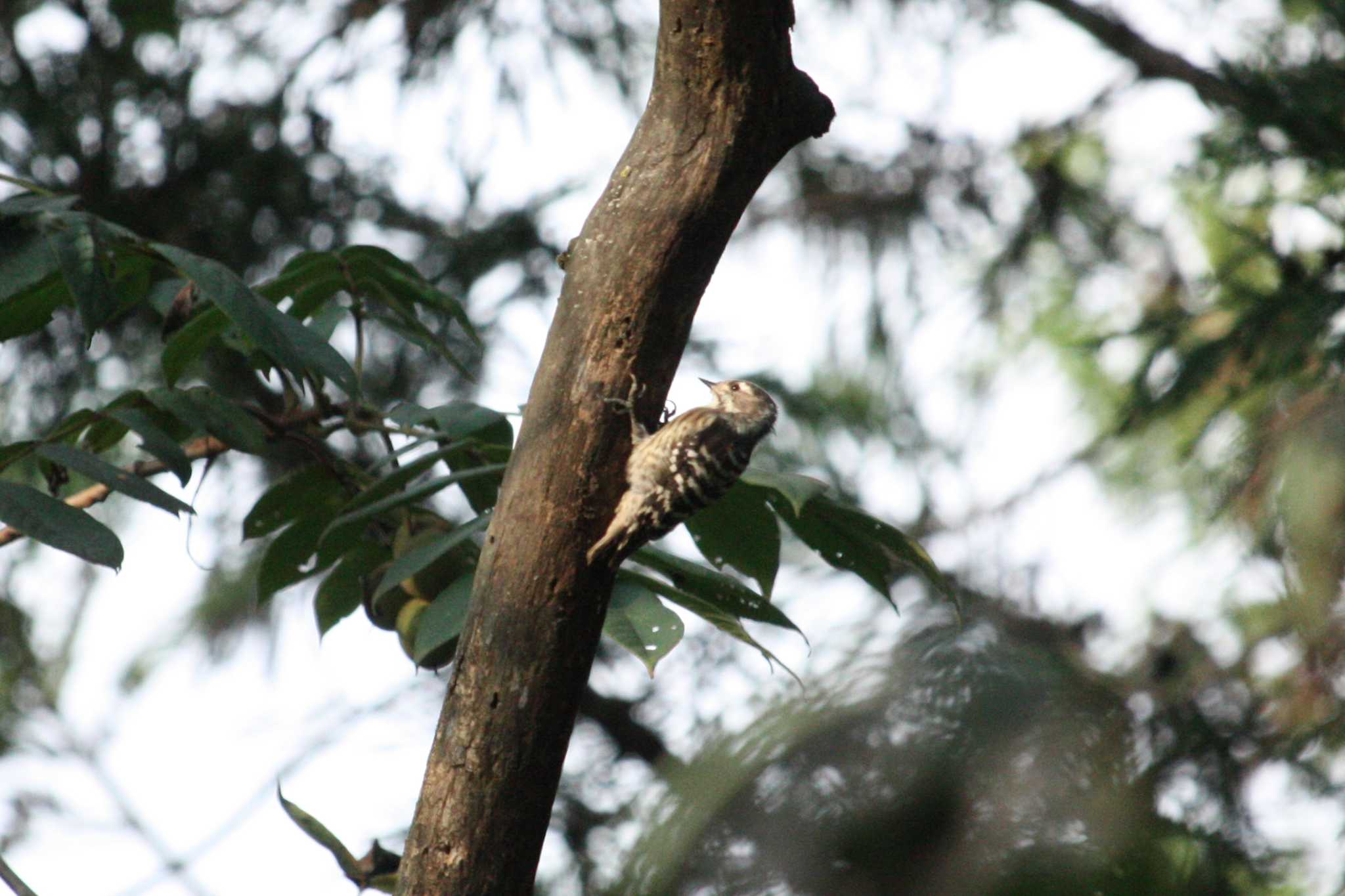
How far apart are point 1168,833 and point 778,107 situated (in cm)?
118

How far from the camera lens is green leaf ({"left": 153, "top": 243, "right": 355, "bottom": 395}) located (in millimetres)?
2229

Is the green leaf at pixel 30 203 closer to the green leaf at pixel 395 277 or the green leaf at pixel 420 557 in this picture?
the green leaf at pixel 395 277

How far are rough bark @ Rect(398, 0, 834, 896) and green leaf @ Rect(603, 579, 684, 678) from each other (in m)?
0.04

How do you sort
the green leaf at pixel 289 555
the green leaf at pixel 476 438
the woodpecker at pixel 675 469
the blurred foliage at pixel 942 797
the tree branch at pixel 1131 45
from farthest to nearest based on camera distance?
the tree branch at pixel 1131 45 < the green leaf at pixel 289 555 < the green leaf at pixel 476 438 < the woodpecker at pixel 675 469 < the blurred foliage at pixel 942 797

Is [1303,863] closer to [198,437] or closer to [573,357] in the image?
[573,357]

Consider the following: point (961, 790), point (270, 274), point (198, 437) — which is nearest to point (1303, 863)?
point (961, 790)

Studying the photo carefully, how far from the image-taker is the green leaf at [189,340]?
8.41ft

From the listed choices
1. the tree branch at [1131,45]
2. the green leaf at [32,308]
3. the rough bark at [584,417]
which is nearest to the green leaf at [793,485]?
the rough bark at [584,417]

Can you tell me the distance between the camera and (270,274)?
15.0ft

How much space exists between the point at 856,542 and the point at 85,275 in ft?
4.56

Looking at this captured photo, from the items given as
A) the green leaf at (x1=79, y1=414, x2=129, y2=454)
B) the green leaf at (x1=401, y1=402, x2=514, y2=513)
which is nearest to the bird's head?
the green leaf at (x1=401, y1=402, x2=514, y2=513)

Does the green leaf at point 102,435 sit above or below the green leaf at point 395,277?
below

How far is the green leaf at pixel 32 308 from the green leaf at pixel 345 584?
72 centimetres

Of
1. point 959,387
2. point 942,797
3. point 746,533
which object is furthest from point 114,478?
point 959,387
